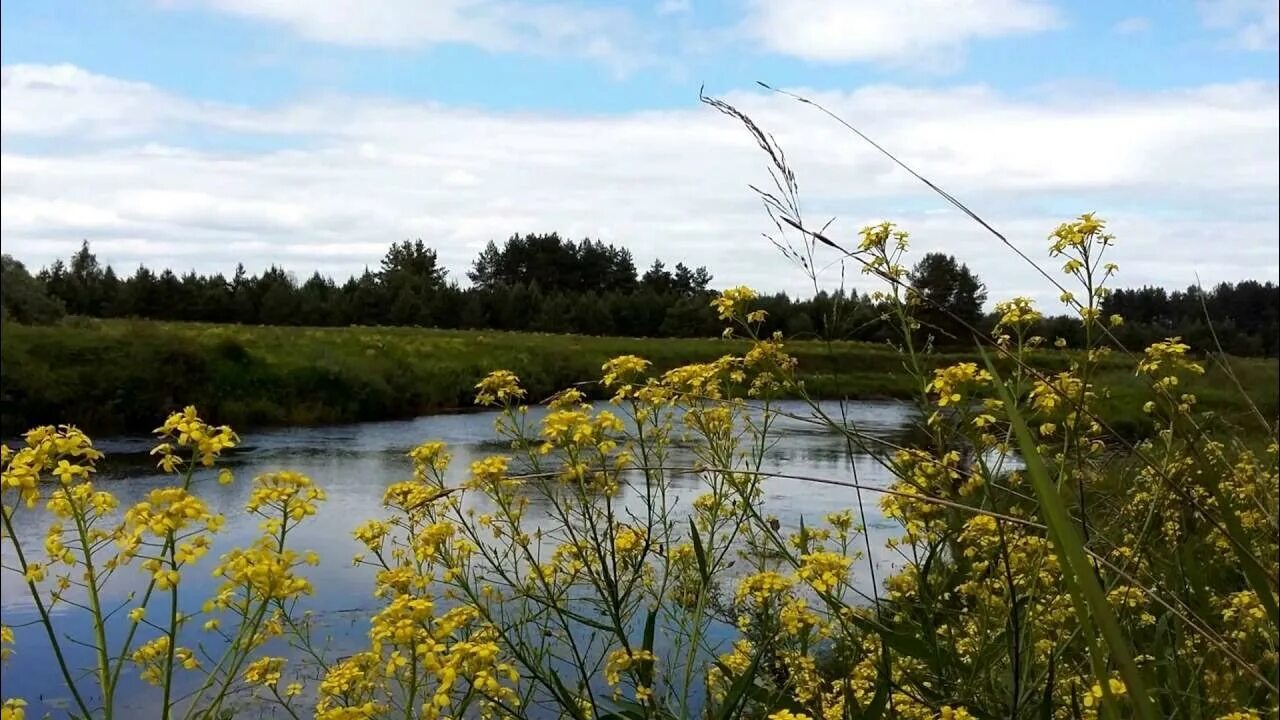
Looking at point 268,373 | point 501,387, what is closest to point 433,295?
point 268,373

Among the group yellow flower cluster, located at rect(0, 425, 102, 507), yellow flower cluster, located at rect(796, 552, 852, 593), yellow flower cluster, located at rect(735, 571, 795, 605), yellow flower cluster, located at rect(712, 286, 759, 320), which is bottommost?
yellow flower cluster, located at rect(735, 571, 795, 605)

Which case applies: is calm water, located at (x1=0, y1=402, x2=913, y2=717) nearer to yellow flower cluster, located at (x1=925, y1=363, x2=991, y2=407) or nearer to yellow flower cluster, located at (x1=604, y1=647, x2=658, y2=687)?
yellow flower cluster, located at (x1=925, y1=363, x2=991, y2=407)

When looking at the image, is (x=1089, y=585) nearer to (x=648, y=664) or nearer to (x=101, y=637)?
(x=648, y=664)

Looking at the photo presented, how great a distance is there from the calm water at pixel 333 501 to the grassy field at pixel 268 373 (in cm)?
99

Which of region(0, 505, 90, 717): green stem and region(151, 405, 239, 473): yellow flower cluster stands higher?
region(151, 405, 239, 473): yellow flower cluster

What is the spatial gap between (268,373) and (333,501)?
8.07m

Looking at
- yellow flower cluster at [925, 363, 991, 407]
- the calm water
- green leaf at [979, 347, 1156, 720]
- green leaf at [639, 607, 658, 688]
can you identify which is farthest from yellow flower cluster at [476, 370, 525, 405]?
green leaf at [979, 347, 1156, 720]

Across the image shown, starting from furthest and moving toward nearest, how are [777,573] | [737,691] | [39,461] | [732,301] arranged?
[732,301]
[777,573]
[737,691]
[39,461]

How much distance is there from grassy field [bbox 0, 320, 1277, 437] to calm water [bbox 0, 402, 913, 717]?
3.25 ft

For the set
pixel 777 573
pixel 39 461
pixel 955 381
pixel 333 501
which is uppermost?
pixel 955 381

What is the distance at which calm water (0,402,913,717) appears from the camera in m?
5.50

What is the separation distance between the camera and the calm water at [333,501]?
550 centimetres

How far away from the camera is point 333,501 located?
30.7 ft

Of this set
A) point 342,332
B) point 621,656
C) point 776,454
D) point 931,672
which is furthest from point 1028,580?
point 342,332
